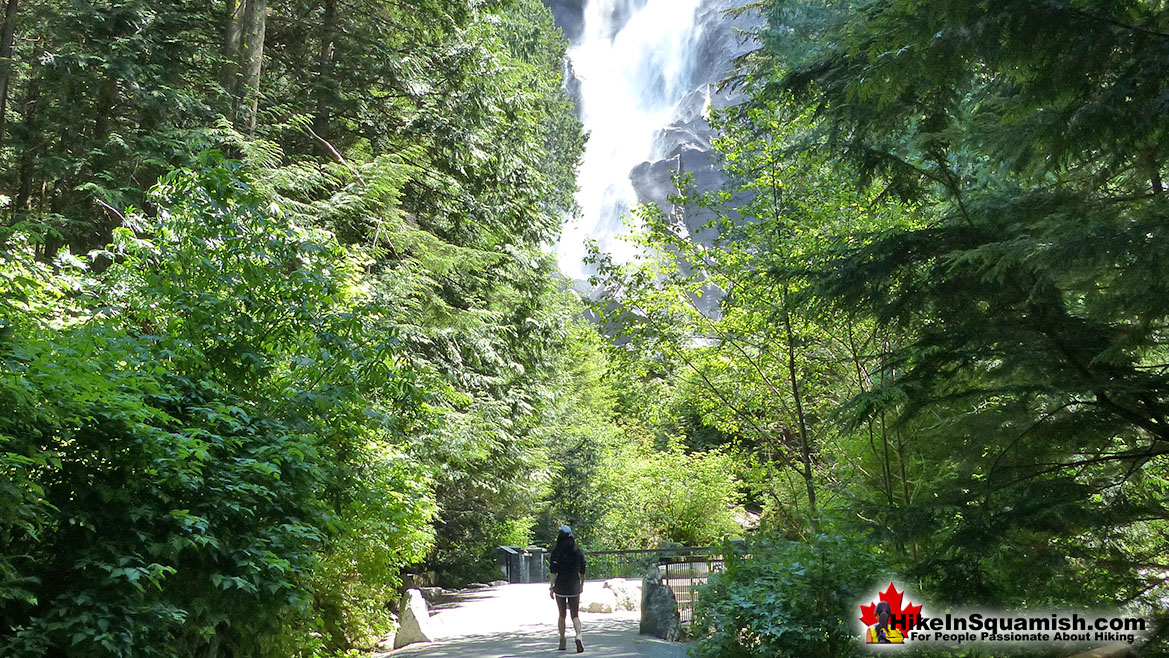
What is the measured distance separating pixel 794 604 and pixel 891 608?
67 cm

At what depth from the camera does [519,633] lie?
1163 centimetres

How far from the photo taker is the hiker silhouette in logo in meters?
5.86

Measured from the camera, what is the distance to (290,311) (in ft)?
20.5

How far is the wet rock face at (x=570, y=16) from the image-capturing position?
74750mm

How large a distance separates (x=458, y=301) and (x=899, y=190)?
859 centimetres

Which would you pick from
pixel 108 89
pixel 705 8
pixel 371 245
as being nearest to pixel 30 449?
pixel 371 245

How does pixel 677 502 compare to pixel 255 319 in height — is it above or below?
below

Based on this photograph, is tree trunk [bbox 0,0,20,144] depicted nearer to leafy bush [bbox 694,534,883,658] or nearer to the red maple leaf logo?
leafy bush [bbox 694,534,883,658]

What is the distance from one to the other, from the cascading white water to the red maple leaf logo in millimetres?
63313

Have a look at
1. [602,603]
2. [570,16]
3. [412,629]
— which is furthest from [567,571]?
[570,16]

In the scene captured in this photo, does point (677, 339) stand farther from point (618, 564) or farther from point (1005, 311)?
point (618, 564)

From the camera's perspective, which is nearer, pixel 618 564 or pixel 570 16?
pixel 618 564

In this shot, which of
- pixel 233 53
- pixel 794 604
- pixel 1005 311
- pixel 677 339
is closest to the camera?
pixel 1005 311

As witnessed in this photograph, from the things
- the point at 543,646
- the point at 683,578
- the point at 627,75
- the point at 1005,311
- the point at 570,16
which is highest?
the point at 570,16
